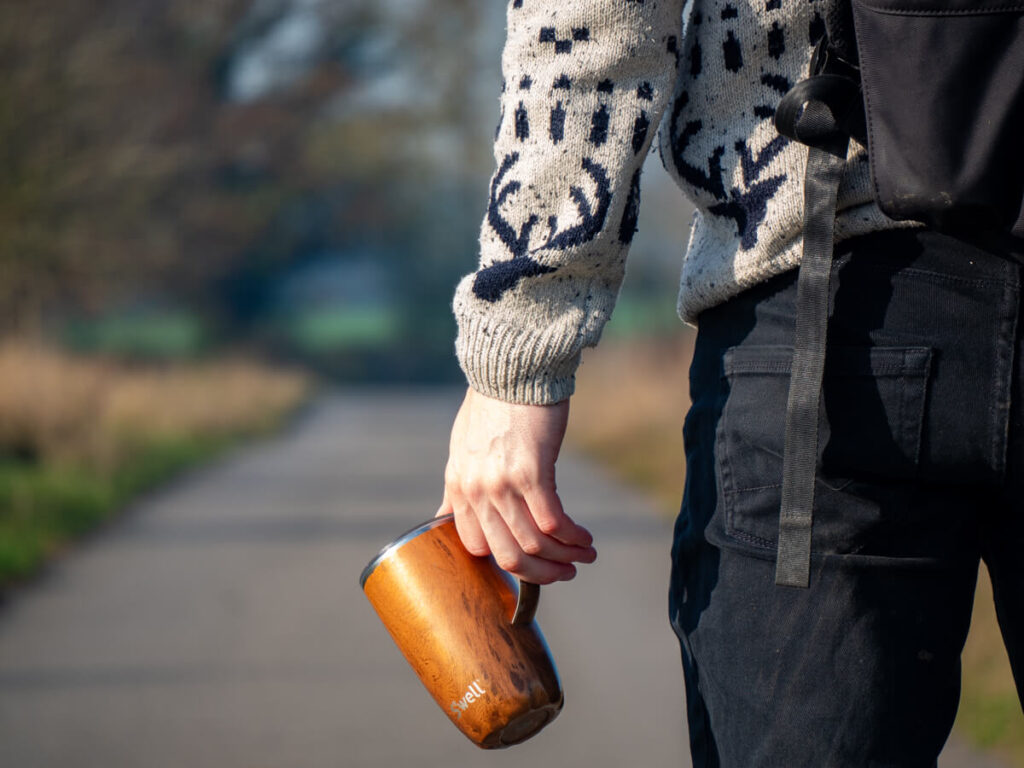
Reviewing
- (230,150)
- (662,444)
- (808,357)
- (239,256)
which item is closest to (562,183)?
(808,357)

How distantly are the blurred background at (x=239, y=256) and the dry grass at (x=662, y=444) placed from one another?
0.02 meters

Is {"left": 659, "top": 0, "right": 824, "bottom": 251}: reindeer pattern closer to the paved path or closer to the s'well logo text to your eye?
the s'well logo text

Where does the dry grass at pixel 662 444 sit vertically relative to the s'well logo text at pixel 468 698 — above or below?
below

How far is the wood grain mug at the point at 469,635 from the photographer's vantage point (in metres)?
1.28

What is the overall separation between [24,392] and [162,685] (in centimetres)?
548

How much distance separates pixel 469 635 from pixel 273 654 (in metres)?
3.10

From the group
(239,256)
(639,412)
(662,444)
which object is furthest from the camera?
(239,256)

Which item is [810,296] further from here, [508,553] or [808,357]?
[508,553]

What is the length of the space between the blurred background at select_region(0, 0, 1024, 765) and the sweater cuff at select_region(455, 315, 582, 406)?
0.61 metres

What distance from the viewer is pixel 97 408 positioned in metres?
9.22

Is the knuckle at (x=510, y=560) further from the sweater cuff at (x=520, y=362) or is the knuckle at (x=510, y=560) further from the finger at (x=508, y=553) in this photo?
the sweater cuff at (x=520, y=362)

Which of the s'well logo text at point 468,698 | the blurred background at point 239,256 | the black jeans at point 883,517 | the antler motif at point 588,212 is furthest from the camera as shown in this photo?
the blurred background at point 239,256

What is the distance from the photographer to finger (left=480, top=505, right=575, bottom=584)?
4.00ft

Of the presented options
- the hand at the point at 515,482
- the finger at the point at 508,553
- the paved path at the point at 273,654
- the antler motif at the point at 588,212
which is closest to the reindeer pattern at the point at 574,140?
the antler motif at the point at 588,212
